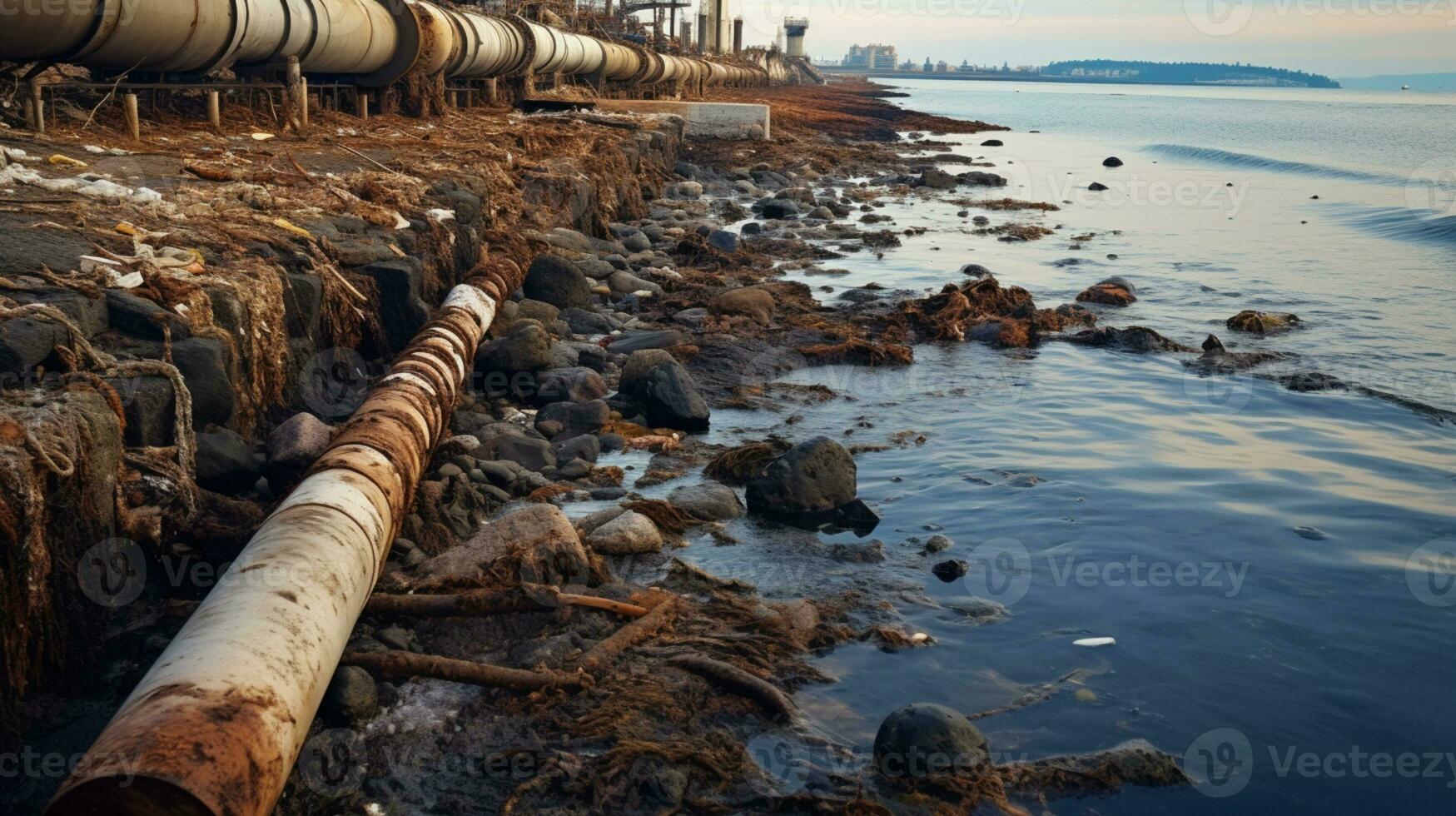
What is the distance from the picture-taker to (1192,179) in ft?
109

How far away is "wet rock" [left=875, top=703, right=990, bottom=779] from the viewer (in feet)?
13.4

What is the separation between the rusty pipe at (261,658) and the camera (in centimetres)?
308

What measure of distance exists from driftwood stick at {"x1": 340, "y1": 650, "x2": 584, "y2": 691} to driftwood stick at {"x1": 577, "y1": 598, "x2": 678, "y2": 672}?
18cm

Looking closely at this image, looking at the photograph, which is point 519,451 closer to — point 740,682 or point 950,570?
point 950,570

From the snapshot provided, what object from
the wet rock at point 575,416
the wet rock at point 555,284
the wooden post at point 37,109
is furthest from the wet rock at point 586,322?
the wooden post at point 37,109

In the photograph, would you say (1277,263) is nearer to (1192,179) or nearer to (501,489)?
(501,489)

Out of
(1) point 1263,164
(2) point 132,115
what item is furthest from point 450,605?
(1) point 1263,164

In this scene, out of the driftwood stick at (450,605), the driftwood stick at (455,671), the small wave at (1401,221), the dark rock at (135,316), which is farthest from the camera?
the small wave at (1401,221)

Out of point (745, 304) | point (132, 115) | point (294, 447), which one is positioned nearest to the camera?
point (294, 447)

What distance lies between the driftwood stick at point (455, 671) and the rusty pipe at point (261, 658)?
0.58 ft

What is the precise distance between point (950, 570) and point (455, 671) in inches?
106

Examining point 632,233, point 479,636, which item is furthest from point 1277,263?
point 479,636

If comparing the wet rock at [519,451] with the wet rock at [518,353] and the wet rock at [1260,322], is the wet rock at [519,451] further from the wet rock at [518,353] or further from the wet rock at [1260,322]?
the wet rock at [1260,322]

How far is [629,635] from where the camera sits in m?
4.93
